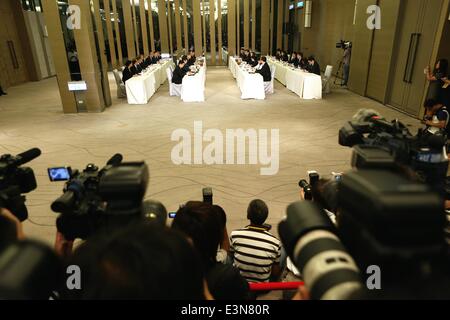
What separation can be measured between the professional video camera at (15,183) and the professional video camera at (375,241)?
1146 millimetres

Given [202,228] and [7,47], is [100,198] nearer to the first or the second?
[202,228]

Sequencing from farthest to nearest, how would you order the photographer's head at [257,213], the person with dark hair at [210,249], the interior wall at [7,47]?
the interior wall at [7,47]
the photographer's head at [257,213]
the person with dark hair at [210,249]

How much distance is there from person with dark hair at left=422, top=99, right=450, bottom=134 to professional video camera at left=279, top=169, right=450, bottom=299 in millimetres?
4751

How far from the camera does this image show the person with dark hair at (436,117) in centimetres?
468

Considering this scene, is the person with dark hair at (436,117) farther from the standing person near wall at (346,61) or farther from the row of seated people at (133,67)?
the row of seated people at (133,67)

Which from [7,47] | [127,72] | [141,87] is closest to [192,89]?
[141,87]

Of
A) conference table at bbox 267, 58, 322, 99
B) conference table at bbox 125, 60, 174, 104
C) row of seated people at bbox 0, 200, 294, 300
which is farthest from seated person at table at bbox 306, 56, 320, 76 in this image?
row of seated people at bbox 0, 200, 294, 300

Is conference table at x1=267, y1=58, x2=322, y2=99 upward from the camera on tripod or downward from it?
downward

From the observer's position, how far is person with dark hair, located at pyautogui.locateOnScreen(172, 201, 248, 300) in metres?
1.44

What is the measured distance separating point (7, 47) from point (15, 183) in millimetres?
13779

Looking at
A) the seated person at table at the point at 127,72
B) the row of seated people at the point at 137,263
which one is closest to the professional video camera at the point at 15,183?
the row of seated people at the point at 137,263

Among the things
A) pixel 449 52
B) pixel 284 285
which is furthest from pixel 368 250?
pixel 449 52

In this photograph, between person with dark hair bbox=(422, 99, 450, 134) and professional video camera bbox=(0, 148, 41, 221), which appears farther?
person with dark hair bbox=(422, 99, 450, 134)

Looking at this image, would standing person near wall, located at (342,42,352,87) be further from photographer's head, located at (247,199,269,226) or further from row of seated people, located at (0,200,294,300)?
row of seated people, located at (0,200,294,300)
